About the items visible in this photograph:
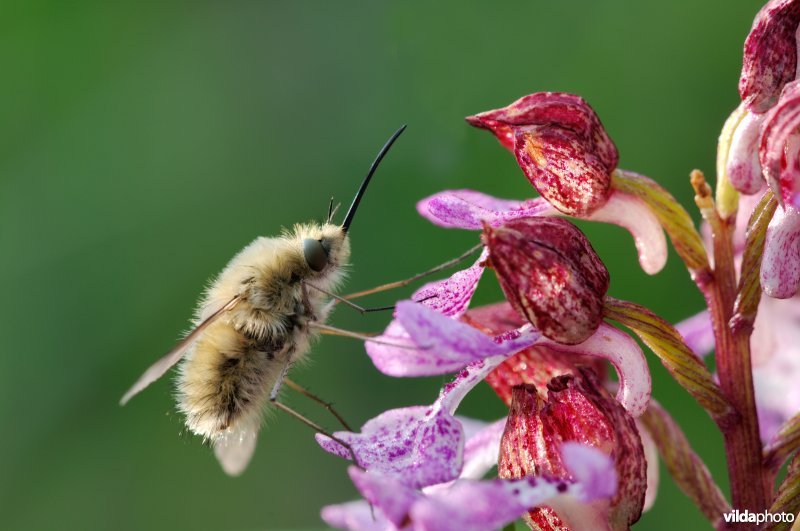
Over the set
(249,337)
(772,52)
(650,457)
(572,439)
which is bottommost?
(650,457)

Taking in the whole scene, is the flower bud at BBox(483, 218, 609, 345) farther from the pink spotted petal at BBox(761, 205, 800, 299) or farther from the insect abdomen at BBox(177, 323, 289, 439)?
the insect abdomen at BBox(177, 323, 289, 439)

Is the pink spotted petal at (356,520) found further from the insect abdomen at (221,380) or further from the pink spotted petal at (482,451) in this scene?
the insect abdomen at (221,380)

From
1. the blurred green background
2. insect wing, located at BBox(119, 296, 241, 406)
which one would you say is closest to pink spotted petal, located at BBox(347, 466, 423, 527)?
insect wing, located at BBox(119, 296, 241, 406)

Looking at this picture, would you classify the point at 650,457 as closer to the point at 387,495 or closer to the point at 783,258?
the point at 783,258

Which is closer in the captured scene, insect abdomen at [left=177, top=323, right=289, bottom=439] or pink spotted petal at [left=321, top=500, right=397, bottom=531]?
pink spotted petal at [left=321, top=500, right=397, bottom=531]

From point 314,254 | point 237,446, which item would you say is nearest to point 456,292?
point 314,254

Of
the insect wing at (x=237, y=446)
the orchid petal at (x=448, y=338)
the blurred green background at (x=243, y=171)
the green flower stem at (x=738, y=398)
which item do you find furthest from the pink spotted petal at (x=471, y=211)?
the blurred green background at (x=243, y=171)
